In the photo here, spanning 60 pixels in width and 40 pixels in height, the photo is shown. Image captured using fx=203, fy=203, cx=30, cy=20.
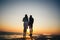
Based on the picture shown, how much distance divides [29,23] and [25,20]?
14.5 inches

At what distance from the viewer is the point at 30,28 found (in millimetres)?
13773

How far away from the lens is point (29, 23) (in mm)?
13664

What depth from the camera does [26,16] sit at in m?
13.5

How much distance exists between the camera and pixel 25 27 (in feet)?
44.9

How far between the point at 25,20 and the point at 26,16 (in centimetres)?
28

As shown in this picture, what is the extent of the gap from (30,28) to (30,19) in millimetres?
616

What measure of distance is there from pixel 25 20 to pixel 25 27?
508mm

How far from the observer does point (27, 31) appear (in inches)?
550

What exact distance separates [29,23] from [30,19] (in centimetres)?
28

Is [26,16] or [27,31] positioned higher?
[26,16]

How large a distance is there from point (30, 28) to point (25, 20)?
2.26 feet

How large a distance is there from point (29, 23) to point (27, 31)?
648 mm
